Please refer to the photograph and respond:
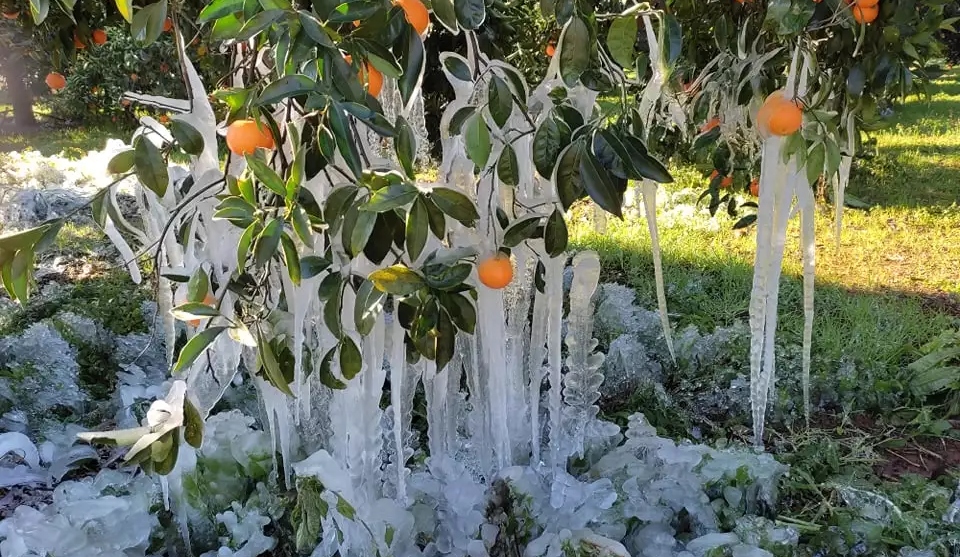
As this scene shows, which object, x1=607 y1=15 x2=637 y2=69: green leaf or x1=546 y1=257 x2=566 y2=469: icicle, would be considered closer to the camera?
x1=607 y1=15 x2=637 y2=69: green leaf

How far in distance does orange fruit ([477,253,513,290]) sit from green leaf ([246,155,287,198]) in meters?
0.30

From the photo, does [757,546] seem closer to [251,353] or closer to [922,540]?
[922,540]

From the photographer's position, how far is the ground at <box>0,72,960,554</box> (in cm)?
147

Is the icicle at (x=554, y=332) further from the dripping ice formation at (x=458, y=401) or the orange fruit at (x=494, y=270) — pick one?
the orange fruit at (x=494, y=270)

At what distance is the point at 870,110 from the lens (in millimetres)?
1223

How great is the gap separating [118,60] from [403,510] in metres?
6.72

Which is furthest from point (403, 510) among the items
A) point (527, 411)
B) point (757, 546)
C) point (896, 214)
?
point (896, 214)

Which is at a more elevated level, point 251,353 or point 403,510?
point 251,353

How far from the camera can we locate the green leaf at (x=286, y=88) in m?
0.63

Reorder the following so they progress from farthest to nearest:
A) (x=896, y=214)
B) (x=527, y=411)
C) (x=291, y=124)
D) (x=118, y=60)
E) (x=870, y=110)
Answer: (x=118, y=60) → (x=896, y=214) → (x=527, y=411) → (x=870, y=110) → (x=291, y=124)

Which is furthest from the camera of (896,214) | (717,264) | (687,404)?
(896,214)

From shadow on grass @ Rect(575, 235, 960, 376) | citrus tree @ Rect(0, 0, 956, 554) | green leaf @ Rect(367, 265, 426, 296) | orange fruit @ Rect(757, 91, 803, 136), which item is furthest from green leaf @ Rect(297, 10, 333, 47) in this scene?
shadow on grass @ Rect(575, 235, 960, 376)

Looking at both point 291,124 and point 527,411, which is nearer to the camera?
point 291,124

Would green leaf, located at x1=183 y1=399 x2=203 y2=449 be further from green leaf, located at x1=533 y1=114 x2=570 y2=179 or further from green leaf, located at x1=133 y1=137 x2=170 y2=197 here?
green leaf, located at x1=533 y1=114 x2=570 y2=179
